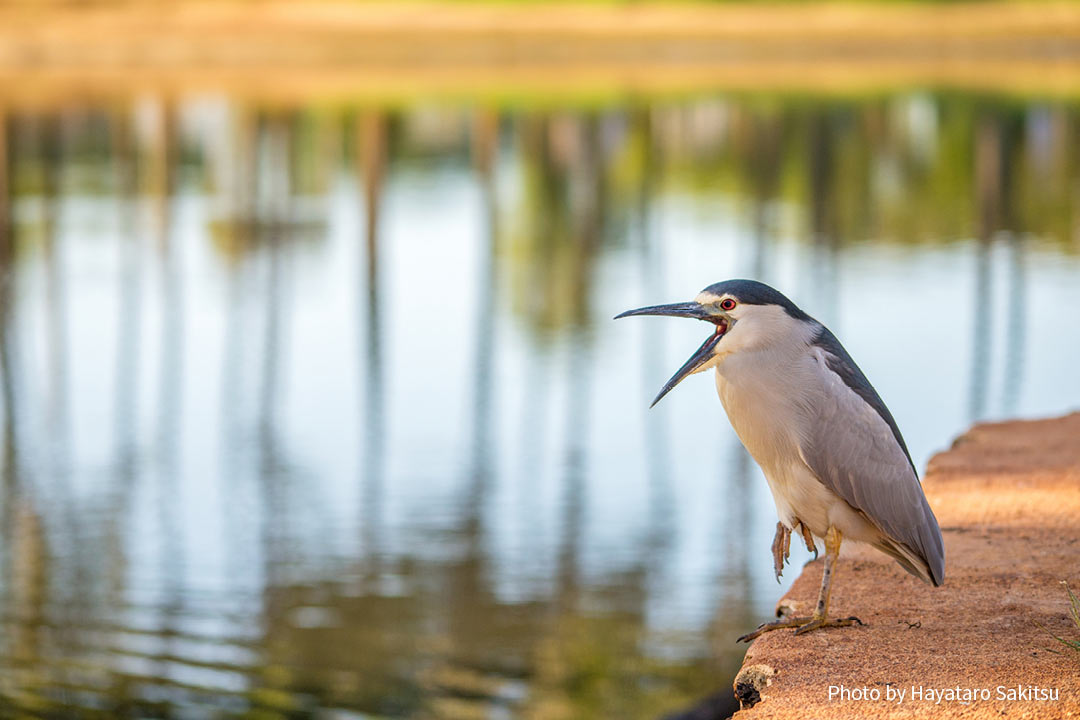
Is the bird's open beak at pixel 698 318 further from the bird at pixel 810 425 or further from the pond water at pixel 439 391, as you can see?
the pond water at pixel 439 391

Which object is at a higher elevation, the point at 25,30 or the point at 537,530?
the point at 25,30

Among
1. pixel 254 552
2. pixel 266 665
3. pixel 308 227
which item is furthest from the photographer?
pixel 308 227

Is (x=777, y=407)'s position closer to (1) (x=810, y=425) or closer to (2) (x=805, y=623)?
(1) (x=810, y=425)

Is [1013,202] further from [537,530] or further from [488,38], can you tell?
[488,38]

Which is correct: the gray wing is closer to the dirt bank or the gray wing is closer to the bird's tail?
the bird's tail

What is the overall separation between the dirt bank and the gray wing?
0.17 m

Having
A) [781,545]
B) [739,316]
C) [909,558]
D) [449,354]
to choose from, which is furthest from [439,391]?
[739,316]

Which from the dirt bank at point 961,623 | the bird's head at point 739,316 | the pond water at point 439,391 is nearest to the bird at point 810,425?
the bird's head at point 739,316

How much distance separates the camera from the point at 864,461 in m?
3.29

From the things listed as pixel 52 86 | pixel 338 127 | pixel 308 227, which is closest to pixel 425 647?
pixel 308 227

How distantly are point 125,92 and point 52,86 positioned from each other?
250 centimetres

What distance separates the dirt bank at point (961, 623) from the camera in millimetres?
2936

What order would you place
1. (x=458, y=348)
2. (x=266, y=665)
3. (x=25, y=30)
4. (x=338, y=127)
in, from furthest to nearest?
(x=25, y=30) < (x=338, y=127) < (x=458, y=348) < (x=266, y=665)

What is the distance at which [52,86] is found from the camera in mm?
32875
